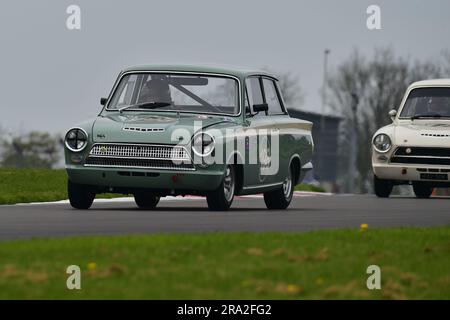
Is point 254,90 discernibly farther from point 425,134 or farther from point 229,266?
point 229,266

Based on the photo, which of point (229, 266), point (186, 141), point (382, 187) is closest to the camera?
point (229, 266)

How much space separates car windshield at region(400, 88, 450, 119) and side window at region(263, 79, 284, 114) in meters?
4.95

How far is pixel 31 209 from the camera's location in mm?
19062

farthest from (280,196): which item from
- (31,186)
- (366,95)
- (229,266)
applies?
(366,95)

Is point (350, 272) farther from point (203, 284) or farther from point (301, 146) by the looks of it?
point (301, 146)

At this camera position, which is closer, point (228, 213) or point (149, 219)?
point (149, 219)

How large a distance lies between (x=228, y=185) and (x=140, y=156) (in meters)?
1.25

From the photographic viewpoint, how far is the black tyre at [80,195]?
1862 centimetres

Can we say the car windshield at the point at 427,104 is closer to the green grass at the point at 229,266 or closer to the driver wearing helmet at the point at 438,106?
the driver wearing helmet at the point at 438,106

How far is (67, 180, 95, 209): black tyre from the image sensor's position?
61.1ft

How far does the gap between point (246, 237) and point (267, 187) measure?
683 cm

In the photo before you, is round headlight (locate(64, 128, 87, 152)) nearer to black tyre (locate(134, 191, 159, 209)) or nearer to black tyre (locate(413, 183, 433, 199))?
black tyre (locate(134, 191, 159, 209))

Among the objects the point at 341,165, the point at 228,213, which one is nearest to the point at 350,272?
the point at 228,213

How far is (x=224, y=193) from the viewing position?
18.5m
